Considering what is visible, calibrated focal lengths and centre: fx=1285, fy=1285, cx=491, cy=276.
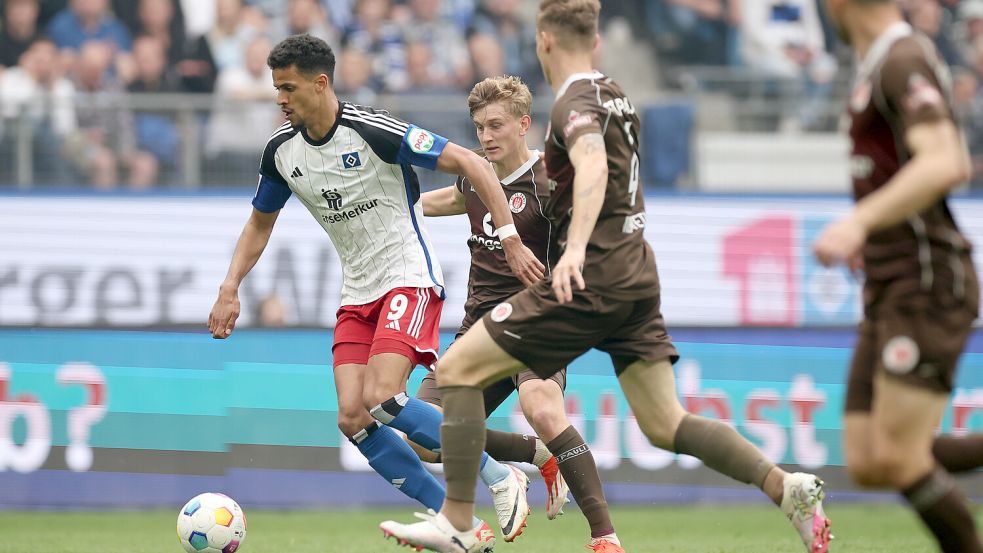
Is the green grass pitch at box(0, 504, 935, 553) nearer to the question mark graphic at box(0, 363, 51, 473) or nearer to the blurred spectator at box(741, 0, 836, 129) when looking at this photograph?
the question mark graphic at box(0, 363, 51, 473)

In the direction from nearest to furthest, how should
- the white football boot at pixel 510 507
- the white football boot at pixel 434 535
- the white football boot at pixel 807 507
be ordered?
1. the white football boot at pixel 434 535
2. the white football boot at pixel 807 507
3. the white football boot at pixel 510 507

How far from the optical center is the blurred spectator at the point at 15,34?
43.5ft

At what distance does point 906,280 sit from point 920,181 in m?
0.42

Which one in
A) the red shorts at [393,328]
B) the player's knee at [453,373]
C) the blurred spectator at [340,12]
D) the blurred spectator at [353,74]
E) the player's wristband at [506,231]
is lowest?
the red shorts at [393,328]

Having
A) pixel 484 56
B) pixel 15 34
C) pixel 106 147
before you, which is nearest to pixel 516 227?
pixel 106 147

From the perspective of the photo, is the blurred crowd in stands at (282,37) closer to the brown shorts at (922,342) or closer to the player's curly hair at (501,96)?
the player's curly hair at (501,96)

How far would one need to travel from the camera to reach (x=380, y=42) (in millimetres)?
13969

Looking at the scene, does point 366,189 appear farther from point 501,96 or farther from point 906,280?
point 906,280

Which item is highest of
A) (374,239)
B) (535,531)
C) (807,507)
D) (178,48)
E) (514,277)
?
(178,48)

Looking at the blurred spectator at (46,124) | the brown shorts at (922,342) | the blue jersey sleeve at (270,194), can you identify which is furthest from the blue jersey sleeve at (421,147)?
the blurred spectator at (46,124)

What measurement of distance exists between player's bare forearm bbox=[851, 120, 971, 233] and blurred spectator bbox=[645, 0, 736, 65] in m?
11.5

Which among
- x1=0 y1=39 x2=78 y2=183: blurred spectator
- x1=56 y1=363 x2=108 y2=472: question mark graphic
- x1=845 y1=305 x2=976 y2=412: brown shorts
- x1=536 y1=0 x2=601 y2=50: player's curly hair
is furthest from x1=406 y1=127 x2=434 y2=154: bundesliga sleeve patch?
x1=0 y1=39 x2=78 y2=183: blurred spectator

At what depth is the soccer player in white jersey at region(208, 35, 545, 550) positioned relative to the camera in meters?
6.21

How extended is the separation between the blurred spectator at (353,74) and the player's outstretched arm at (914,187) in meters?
9.49
